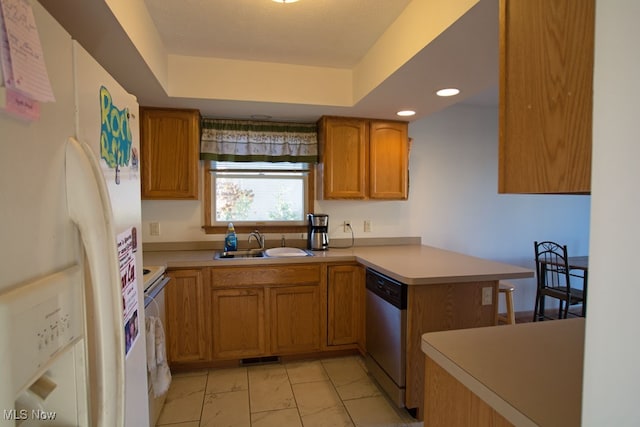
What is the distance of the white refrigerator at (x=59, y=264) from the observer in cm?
41

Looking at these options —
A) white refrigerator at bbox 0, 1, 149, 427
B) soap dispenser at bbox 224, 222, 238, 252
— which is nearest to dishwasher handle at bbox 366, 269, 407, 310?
soap dispenser at bbox 224, 222, 238, 252

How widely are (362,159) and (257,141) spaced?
38.2 inches

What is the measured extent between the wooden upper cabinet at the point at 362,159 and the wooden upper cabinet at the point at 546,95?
210 centimetres

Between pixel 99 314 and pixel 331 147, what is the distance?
2493mm

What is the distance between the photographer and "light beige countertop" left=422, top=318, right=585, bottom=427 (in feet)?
2.29

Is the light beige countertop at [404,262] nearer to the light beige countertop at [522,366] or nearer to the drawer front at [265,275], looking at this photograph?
the drawer front at [265,275]

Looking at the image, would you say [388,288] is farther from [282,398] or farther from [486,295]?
[282,398]

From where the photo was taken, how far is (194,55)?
235 cm

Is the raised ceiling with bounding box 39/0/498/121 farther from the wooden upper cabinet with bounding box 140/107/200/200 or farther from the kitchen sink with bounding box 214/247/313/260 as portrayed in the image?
the kitchen sink with bounding box 214/247/313/260

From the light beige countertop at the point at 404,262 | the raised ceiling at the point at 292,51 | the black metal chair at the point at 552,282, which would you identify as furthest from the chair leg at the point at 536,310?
the raised ceiling at the point at 292,51

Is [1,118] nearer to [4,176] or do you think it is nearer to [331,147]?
[4,176]

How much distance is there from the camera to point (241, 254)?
279 centimetres

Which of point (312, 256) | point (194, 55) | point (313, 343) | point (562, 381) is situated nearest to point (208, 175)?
point (194, 55)

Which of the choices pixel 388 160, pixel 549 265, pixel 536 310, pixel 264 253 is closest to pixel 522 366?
pixel 264 253
